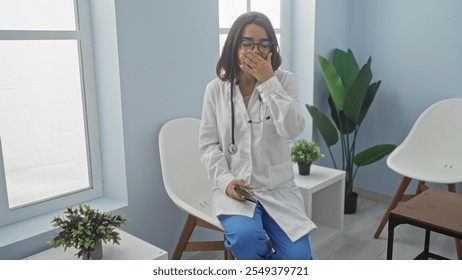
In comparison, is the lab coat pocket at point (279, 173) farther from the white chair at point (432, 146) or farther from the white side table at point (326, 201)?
the white chair at point (432, 146)

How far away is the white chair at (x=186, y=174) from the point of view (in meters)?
2.07

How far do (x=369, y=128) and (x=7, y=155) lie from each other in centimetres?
238

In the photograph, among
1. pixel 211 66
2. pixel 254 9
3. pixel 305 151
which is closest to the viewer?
pixel 211 66

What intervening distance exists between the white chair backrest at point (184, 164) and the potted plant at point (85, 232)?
0.49 m

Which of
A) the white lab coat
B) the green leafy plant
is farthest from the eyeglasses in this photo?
the green leafy plant

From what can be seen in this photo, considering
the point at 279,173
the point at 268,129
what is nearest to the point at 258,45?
the point at 268,129

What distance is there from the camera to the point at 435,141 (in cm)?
280

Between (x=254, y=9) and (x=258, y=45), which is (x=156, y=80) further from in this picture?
(x=254, y=9)

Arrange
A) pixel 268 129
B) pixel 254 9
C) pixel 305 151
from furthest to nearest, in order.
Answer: pixel 254 9 < pixel 305 151 < pixel 268 129

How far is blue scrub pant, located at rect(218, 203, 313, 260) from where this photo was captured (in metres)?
1.63

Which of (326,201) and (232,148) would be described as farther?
(326,201)

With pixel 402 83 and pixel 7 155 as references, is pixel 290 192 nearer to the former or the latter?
pixel 7 155

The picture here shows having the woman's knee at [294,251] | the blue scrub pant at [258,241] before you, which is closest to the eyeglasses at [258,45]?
the blue scrub pant at [258,241]

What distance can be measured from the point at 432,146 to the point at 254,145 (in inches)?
60.9
